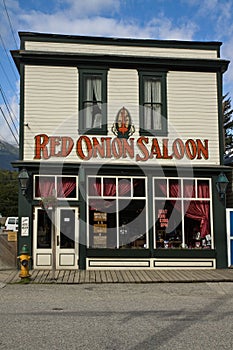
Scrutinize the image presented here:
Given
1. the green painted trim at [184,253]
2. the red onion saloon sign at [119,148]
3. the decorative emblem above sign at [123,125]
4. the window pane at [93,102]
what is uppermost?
the window pane at [93,102]

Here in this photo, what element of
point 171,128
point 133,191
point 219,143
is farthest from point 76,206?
point 219,143

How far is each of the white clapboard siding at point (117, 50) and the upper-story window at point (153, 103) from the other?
789 mm

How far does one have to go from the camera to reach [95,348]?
6.08 meters

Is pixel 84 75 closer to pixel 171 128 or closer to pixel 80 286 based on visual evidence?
pixel 171 128

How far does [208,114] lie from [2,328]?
1106 centimetres

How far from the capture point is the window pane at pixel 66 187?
49.5 feet

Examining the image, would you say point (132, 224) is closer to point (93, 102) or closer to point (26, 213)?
point (26, 213)

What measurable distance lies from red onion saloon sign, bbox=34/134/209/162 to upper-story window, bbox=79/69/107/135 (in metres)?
0.39

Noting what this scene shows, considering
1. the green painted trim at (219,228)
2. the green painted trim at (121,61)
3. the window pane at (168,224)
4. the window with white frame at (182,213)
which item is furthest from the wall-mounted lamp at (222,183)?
the green painted trim at (121,61)

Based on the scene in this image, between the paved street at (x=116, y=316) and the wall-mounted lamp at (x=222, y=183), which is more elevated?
the wall-mounted lamp at (x=222, y=183)

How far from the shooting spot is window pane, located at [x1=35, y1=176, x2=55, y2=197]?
49.3 feet

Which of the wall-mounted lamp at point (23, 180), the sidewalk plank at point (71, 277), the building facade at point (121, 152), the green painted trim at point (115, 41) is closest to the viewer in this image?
the sidewalk plank at point (71, 277)

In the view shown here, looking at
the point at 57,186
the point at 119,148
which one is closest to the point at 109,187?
the point at 119,148

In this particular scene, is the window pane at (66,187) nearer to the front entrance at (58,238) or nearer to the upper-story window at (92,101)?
the front entrance at (58,238)
